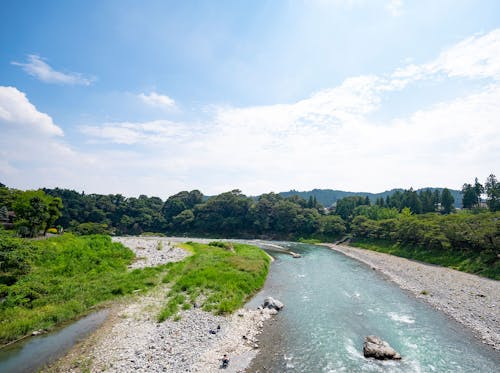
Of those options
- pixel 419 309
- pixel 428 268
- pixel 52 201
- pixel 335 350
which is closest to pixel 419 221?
pixel 428 268

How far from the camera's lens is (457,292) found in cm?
2478

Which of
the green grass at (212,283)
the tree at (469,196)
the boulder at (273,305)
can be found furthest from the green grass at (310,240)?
the boulder at (273,305)

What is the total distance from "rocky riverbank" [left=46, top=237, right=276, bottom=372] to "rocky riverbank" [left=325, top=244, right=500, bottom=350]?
13.6 metres

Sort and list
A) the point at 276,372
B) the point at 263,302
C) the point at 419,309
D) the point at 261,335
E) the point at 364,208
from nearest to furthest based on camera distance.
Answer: the point at 276,372 < the point at 261,335 < the point at 419,309 < the point at 263,302 < the point at 364,208

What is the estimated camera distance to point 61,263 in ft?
83.4

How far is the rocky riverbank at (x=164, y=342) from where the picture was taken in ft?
40.8

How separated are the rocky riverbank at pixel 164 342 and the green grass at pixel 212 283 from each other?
3.27 feet

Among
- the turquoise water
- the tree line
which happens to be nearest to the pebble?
the turquoise water

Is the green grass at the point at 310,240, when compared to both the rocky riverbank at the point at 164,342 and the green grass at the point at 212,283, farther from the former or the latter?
the rocky riverbank at the point at 164,342

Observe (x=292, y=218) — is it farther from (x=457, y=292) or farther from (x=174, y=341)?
(x=174, y=341)

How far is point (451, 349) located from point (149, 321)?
1756 centimetres

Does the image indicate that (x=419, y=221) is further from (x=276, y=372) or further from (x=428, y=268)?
(x=276, y=372)

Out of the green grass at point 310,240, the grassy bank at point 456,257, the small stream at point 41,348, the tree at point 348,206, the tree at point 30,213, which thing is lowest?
the green grass at point 310,240

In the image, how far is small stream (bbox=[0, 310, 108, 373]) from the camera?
12.4 m
